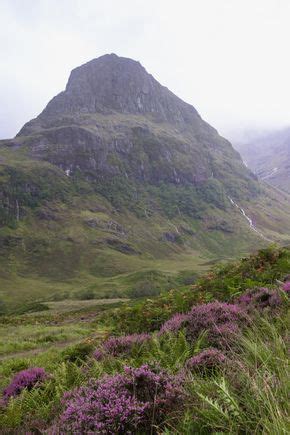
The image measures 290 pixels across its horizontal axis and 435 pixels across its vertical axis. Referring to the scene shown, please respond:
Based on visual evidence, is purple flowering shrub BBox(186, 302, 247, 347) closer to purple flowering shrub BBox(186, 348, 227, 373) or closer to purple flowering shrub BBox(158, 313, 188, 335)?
purple flowering shrub BBox(158, 313, 188, 335)

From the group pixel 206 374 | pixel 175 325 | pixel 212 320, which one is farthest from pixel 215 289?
pixel 206 374

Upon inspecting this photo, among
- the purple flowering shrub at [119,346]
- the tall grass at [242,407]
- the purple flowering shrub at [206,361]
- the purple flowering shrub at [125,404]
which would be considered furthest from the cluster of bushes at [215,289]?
the tall grass at [242,407]

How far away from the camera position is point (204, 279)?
1568cm

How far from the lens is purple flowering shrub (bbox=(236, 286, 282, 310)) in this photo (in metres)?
9.18

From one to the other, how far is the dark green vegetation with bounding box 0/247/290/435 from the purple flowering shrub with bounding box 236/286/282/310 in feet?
0.44

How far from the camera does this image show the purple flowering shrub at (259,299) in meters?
9.18

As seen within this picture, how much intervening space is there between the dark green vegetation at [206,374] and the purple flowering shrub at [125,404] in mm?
110

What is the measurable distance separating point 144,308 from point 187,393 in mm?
9985

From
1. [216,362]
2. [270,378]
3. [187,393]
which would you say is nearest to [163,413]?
[187,393]

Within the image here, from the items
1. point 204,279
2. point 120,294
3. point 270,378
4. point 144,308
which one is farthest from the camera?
point 120,294

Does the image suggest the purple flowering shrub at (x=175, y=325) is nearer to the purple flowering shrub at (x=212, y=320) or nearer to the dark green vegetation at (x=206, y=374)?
the purple flowering shrub at (x=212, y=320)

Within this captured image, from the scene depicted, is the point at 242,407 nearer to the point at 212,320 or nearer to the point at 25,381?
the point at 212,320

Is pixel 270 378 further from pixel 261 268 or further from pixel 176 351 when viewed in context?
pixel 261 268

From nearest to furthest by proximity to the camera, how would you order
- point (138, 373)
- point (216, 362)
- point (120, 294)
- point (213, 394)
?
A: point (213, 394)
point (138, 373)
point (216, 362)
point (120, 294)
